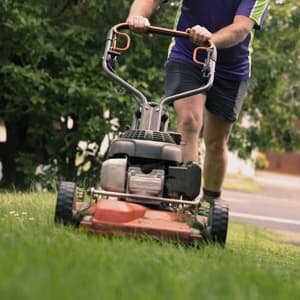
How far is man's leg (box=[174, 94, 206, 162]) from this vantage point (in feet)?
16.8

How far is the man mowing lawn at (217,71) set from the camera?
514cm

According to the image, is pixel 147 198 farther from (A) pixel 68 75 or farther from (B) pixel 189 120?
(A) pixel 68 75

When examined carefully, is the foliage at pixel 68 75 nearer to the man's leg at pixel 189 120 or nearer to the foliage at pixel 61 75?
the foliage at pixel 61 75

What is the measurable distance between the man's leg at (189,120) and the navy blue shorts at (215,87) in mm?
167

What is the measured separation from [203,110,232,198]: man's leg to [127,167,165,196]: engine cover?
1742 millimetres

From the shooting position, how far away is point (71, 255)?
2.75 metres

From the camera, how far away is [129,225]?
3777 mm

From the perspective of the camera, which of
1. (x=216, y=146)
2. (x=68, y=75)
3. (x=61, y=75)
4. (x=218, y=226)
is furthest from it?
(x=61, y=75)

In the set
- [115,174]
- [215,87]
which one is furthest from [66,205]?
[215,87]

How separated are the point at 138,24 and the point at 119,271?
2346mm

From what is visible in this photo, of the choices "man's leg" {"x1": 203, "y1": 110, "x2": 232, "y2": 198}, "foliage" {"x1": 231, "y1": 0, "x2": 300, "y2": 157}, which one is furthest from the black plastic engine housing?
"foliage" {"x1": 231, "y1": 0, "x2": 300, "y2": 157}

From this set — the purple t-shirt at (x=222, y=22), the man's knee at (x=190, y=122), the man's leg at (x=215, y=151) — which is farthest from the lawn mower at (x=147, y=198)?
the man's leg at (x=215, y=151)

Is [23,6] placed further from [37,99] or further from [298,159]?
[298,159]

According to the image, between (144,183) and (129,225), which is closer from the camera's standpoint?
(129,225)
